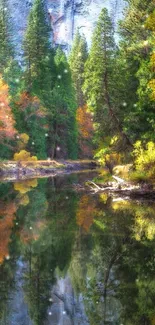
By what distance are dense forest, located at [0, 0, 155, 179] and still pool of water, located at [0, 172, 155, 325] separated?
5820mm

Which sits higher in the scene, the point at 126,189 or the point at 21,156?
the point at 21,156

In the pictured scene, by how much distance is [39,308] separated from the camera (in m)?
6.58

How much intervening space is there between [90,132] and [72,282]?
59301mm

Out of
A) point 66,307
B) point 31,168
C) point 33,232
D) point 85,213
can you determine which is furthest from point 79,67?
point 66,307

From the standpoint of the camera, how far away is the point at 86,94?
32.8 m

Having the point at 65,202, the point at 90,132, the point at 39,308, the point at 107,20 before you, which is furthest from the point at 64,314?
the point at 90,132

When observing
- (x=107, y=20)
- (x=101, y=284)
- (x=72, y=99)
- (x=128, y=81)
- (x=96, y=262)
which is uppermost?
(x=72, y=99)

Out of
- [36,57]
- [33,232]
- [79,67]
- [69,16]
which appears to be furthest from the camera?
[69,16]

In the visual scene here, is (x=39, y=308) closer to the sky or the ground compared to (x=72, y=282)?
closer to the ground

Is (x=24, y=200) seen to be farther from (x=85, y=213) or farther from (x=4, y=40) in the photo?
(x=4, y=40)

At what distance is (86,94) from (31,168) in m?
13.1

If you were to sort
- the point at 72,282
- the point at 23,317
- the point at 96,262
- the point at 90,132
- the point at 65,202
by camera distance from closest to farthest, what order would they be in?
the point at 23,317
the point at 72,282
the point at 96,262
the point at 65,202
the point at 90,132

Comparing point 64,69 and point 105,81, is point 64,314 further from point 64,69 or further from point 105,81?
point 64,69

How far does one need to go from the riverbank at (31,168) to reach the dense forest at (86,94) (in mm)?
1301
